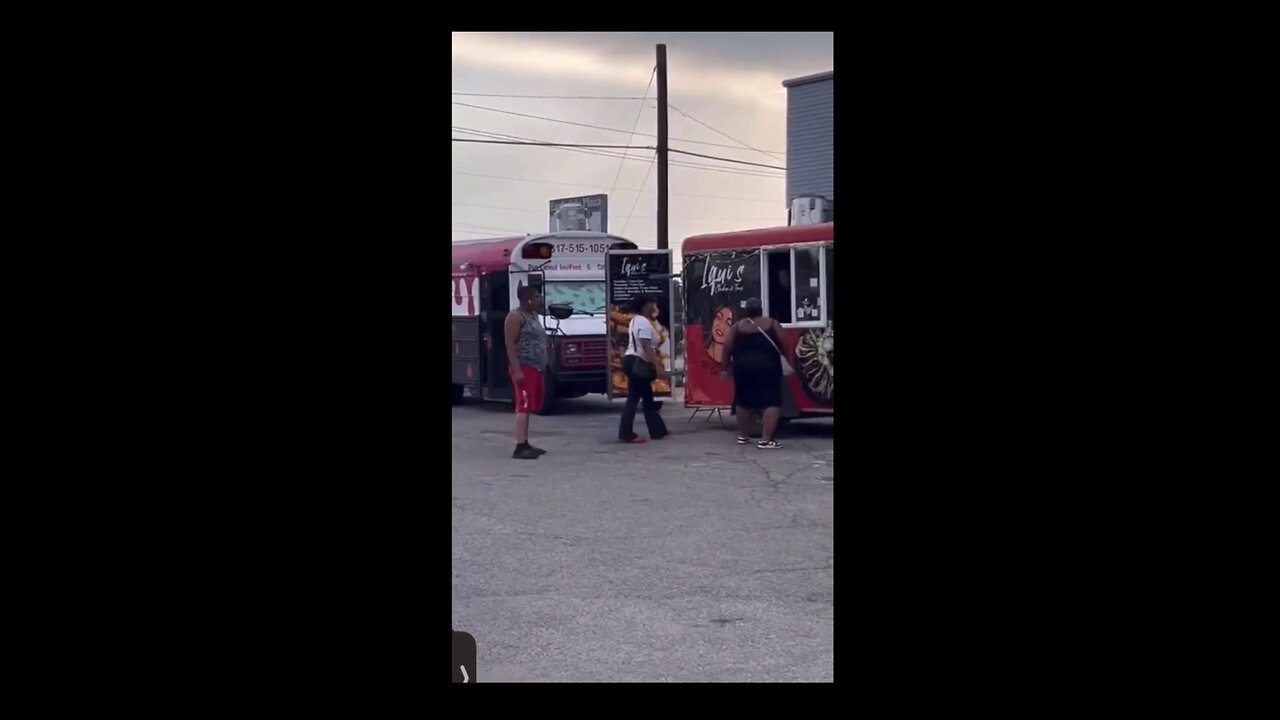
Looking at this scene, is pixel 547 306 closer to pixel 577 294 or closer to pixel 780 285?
pixel 577 294

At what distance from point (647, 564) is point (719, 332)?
7.90 metres

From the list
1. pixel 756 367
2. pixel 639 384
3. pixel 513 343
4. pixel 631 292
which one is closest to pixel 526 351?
pixel 513 343

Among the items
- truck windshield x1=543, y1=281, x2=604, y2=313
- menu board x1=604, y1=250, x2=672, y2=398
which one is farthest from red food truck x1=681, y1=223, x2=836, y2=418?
truck windshield x1=543, y1=281, x2=604, y2=313

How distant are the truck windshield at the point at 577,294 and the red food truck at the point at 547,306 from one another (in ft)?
0.05

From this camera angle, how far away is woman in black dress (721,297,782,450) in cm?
1329

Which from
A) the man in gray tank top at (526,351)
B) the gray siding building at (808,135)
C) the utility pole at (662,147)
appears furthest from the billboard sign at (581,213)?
the man in gray tank top at (526,351)

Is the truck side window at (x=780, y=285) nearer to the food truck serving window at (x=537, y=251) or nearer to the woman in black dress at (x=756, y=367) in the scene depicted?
the woman in black dress at (x=756, y=367)

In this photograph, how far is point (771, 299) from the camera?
1436 cm
